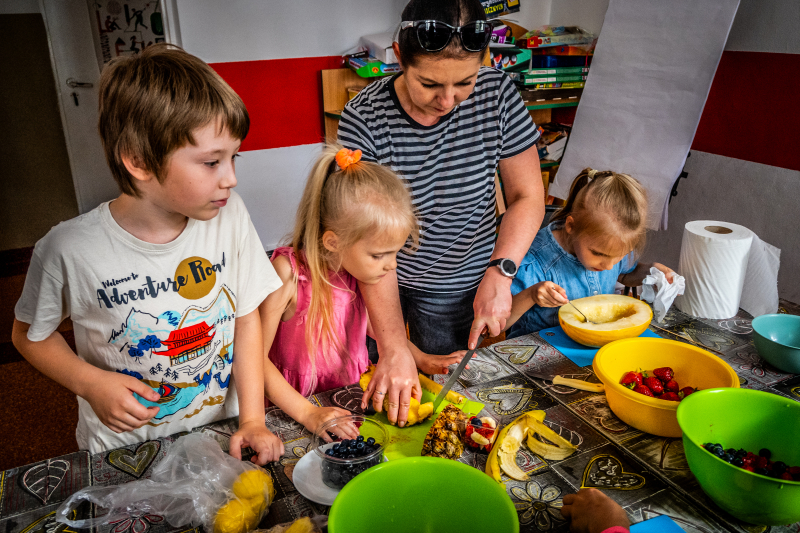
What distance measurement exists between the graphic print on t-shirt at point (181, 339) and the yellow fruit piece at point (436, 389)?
441 millimetres

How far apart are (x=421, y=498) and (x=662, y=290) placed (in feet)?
3.44

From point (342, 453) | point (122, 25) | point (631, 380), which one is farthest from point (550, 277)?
point (122, 25)

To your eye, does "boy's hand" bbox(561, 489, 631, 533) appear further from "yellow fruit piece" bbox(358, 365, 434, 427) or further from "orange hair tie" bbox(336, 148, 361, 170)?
"orange hair tie" bbox(336, 148, 361, 170)

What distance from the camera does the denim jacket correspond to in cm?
171

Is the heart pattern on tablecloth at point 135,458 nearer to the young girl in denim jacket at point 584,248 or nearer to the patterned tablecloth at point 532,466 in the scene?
the patterned tablecloth at point 532,466

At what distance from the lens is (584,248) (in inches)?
66.4

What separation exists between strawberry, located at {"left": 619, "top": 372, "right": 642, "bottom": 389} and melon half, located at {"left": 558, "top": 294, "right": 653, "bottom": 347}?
18 cm

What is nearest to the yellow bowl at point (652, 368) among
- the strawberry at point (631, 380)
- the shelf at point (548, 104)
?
the strawberry at point (631, 380)

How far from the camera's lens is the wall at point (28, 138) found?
12.5 feet

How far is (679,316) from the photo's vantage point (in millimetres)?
1553

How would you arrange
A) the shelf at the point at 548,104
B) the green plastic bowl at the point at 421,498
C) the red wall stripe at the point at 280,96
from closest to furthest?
the green plastic bowl at the point at 421,498
the shelf at the point at 548,104
the red wall stripe at the point at 280,96

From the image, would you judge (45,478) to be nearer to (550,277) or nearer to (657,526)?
(657,526)

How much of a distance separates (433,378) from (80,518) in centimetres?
72

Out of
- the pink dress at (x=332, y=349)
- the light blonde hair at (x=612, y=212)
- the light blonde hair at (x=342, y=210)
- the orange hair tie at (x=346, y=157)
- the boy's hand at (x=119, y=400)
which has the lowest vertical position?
the pink dress at (x=332, y=349)
